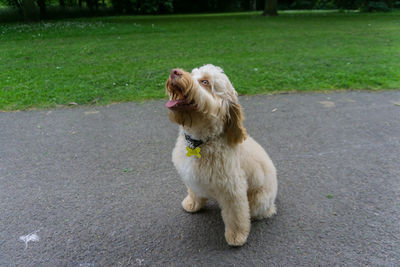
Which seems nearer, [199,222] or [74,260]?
[74,260]

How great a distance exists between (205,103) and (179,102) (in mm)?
205

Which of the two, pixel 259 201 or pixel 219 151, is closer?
pixel 219 151

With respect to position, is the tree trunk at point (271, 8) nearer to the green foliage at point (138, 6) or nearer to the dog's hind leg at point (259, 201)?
the green foliage at point (138, 6)

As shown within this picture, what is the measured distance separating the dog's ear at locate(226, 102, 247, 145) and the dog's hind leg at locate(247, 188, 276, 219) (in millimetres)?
653

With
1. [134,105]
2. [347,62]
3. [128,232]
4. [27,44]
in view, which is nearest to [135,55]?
[134,105]

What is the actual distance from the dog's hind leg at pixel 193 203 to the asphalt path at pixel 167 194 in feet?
0.26

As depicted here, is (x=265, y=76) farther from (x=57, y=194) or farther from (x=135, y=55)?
(x=57, y=194)

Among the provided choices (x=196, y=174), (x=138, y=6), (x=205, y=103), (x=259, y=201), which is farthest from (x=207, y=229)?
(x=138, y=6)

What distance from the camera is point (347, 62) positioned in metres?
8.19

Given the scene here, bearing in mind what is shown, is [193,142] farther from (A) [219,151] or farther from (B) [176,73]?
(B) [176,73]

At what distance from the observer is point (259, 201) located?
2.65 metres

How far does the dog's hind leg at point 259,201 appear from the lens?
266cm

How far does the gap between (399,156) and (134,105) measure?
485 cm

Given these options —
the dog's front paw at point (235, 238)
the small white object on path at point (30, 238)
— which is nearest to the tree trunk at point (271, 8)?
the dog's front paw at point (235, 238)
